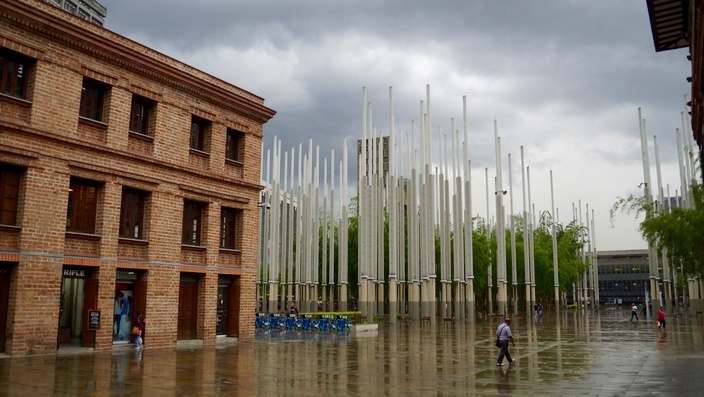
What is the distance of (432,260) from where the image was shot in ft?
156

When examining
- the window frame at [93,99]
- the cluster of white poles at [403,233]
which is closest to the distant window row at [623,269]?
the cluster of white poles at [403,233]

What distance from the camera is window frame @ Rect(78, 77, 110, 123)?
2142cm

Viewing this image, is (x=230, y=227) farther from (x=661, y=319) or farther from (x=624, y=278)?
(x=624, y=278)

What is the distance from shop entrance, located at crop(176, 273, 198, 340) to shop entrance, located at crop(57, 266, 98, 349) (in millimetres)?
3760

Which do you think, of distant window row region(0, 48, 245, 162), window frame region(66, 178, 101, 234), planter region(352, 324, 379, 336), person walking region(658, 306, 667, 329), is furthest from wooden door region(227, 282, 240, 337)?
person walking region(658, 306, 667, 329)

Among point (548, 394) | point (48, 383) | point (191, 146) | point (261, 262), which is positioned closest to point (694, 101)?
point (548, 394)

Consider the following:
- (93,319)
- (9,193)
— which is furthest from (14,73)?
(93,319)

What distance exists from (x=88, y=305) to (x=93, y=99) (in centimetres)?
733

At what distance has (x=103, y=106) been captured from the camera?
21.9 m

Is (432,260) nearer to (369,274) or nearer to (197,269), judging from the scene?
(369,274)

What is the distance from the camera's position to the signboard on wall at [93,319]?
2042 centimetres

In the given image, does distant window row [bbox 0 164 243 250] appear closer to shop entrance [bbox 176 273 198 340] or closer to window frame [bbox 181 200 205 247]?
window frame [bbox 181 200 205 247]

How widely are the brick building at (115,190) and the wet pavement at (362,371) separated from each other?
177cm

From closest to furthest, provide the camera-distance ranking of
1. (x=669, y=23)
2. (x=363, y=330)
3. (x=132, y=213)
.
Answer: (x=132, y=213) → (x=669, y=23) → (x=363, y=330)
